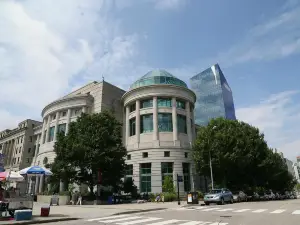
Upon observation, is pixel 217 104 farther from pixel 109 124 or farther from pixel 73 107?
pixel 109 124

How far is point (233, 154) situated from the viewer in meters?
35.6

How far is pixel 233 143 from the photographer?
124 feet

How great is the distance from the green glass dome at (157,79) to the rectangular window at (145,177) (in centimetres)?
1566

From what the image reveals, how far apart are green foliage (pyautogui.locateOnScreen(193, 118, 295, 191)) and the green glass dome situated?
41.6ft

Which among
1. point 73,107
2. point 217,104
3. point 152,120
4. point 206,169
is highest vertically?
point 217,104

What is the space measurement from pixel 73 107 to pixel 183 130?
918 inches

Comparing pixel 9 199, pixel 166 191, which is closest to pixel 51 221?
pixel 9 199

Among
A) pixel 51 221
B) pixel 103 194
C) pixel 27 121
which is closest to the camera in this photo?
pixel 51 221

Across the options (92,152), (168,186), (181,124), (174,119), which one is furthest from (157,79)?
(92,152)

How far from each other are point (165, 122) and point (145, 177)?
10.3 m

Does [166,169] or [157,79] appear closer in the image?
[166,169]

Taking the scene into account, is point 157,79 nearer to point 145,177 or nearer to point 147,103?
point 147,103

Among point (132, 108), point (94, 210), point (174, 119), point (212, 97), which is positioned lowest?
point (94, 210)

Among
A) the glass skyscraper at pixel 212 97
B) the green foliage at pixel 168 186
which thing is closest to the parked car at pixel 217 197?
the green foliage at pixel 168 186
